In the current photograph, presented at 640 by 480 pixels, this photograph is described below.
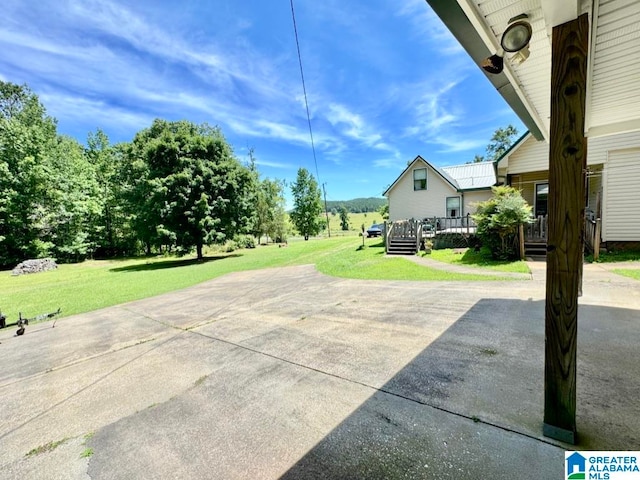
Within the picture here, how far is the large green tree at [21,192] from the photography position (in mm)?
21062

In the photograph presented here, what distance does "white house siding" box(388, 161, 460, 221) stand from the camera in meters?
18.4

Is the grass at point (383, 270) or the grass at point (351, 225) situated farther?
the grass at point (351, 225)

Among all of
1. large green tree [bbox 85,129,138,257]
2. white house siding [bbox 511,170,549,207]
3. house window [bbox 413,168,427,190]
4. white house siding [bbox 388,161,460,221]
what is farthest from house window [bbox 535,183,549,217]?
large green tree [bbox 85,129,138,257]

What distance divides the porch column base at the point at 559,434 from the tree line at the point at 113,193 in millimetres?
19698

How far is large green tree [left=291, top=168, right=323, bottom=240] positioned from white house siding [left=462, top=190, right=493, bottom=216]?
28.7 meters

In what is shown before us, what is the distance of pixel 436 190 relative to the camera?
18578 mm

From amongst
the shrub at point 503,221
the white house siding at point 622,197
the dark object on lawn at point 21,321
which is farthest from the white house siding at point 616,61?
the dark object on lawn at point 21,321

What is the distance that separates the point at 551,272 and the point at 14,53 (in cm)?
2057

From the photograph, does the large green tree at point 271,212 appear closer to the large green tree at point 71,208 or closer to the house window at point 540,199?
the large green tree at point 71,208

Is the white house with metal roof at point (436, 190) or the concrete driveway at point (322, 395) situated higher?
the white house with metal roof at point (436, 190)

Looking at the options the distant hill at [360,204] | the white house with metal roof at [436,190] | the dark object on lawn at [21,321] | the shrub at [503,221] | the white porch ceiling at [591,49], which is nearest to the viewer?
the white porch ceiling at [591,49]

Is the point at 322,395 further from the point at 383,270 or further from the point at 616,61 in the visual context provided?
the point at 383,270

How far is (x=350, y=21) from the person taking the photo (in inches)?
266

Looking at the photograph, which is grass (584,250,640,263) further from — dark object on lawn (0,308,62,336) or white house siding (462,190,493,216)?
dark object on lawn (0,308,62,336)
